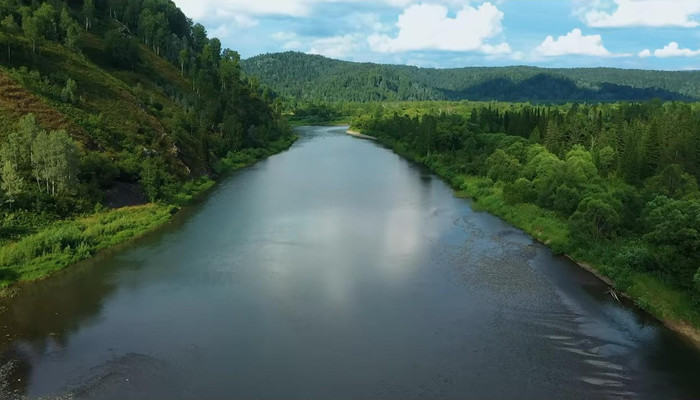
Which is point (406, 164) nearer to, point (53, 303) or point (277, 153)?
point (277, 153)

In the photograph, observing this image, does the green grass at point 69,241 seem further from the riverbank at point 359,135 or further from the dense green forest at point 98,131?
the riverbank at point 359,135

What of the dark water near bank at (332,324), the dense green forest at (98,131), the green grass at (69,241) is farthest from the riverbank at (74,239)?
the dark water near bank at (332,324)

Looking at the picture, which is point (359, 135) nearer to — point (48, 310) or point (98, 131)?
point (98, 131)

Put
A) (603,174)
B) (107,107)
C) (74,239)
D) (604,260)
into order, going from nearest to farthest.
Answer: (604,260) → (74,239) → (107,107) → (603,174)

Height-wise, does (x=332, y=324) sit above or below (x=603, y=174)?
below

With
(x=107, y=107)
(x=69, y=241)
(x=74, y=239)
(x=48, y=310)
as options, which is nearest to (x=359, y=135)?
(x=107, y=107)

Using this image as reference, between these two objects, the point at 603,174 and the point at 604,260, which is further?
the point at 603,174

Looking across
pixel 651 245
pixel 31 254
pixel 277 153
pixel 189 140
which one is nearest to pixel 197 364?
pixel 31 254
